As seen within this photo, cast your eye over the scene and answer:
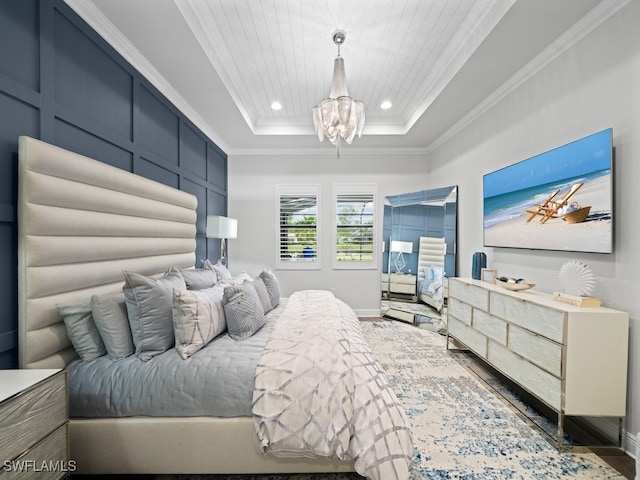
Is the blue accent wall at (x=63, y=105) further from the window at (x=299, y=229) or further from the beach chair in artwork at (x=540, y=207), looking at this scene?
the beach chair in artwork at (x=540, y=207)

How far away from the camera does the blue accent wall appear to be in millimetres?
1452

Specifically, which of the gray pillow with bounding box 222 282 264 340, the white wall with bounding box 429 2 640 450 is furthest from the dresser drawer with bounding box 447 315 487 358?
the gray pillow with bounding box 222 282 264 340

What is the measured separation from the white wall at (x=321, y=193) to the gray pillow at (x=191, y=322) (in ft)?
10.1

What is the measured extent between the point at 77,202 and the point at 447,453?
267 cm

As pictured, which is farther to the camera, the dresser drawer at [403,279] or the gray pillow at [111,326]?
the dresser drawer at [403,279]

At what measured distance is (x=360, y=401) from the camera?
148 centimetres

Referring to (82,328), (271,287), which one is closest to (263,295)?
(271,287)

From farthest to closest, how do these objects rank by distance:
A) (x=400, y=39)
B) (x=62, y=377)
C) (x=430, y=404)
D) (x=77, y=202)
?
1. (x=400, y=39)
2. (x=430, y=404)
3. (x=77, y=202)
4. (x=62, y=377)

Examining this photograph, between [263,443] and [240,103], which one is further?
[240,103]

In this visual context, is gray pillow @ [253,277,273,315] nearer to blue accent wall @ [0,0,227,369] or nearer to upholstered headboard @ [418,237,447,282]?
blue accent wall @ [0,0,227,369]

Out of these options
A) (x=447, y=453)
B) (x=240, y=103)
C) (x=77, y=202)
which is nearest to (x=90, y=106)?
(x=77, y=202)

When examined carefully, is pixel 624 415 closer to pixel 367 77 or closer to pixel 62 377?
pixel 62 377

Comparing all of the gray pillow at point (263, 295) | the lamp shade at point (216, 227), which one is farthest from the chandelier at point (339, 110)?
the lamp shade at point (216, 227)

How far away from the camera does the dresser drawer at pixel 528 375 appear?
183cm
